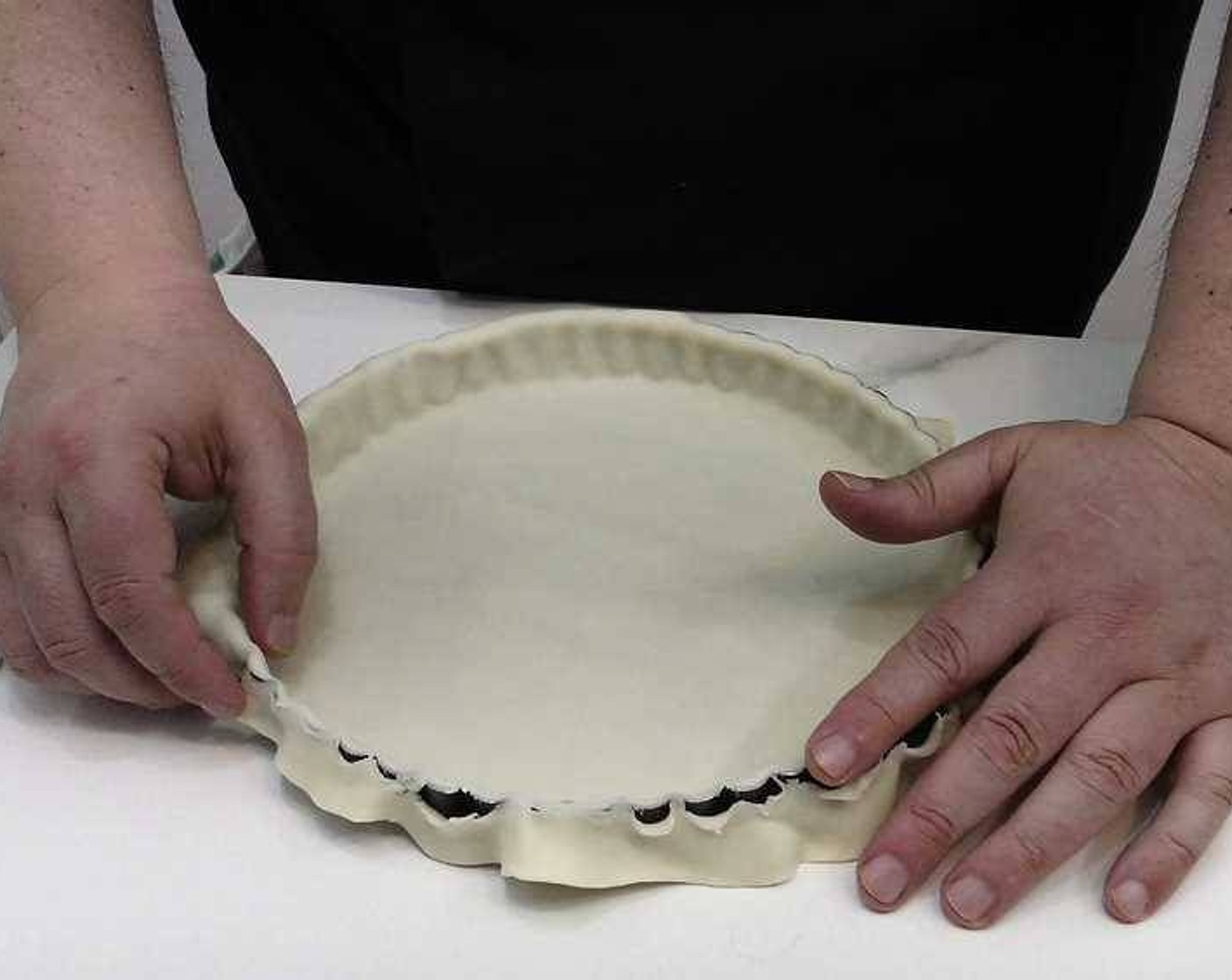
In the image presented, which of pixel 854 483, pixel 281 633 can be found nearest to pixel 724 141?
pixel 854 483

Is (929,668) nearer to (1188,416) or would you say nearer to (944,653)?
(944,653)

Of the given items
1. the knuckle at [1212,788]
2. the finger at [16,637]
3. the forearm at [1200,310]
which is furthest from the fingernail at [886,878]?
the finger at [16,637]

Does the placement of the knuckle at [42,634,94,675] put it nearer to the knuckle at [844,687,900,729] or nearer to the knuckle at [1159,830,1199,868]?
the knuckle at [844,687,900,729]

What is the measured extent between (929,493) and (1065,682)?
91 millimetres

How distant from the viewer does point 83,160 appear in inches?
24.8

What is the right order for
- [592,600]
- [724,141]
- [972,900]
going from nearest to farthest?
[972,900] → [592,600] → [724,141]

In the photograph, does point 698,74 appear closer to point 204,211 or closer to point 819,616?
point 819,616

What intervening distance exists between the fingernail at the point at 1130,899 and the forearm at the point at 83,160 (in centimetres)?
45

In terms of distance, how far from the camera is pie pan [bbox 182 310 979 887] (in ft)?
1.62

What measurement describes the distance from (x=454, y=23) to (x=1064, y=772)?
0.45 m

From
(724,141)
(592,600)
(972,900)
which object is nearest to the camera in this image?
(972,900)

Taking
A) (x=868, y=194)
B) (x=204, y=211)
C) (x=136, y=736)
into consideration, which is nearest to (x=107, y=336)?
(x=136, y=736)

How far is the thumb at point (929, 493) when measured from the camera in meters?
0.54

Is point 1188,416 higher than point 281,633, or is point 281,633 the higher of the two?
point 1188,416
